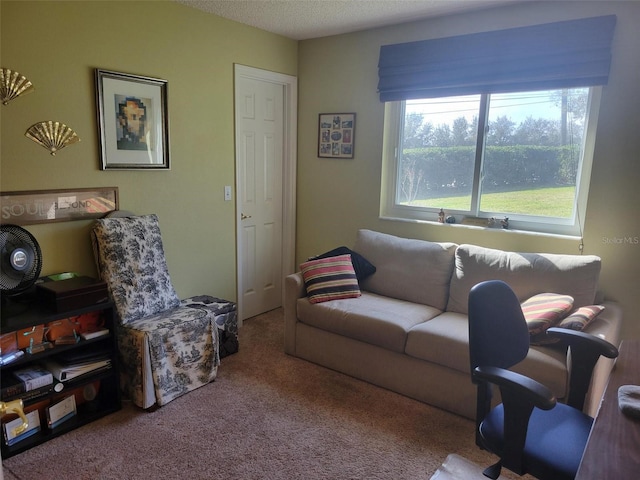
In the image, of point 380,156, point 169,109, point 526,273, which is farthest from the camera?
point 380,156

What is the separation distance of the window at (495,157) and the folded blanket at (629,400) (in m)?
1.73

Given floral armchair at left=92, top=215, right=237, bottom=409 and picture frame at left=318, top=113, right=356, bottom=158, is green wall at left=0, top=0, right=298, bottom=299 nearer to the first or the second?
floral armchair at left=92, top=215, right=237, bottom=409

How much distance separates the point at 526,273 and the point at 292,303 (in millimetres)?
1602

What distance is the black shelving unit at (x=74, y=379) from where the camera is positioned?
2121 millimetres

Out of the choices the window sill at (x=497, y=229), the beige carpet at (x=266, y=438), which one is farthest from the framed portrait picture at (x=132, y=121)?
the window sill at (x=497, y=229)

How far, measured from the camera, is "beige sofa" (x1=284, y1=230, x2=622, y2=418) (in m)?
2.49

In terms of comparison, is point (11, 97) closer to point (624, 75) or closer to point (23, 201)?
point (23, 201)

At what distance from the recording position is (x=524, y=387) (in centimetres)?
145

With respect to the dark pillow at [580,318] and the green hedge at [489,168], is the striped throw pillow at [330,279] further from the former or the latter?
the dark pillow at [580,318]

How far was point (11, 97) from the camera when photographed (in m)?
2.31

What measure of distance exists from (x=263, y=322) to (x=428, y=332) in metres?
1.79

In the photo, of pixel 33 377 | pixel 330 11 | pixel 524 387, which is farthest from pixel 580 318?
pixel 33 377

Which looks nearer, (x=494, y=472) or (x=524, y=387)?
(x=524, y=387)

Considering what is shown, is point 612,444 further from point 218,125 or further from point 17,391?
point 218,125
